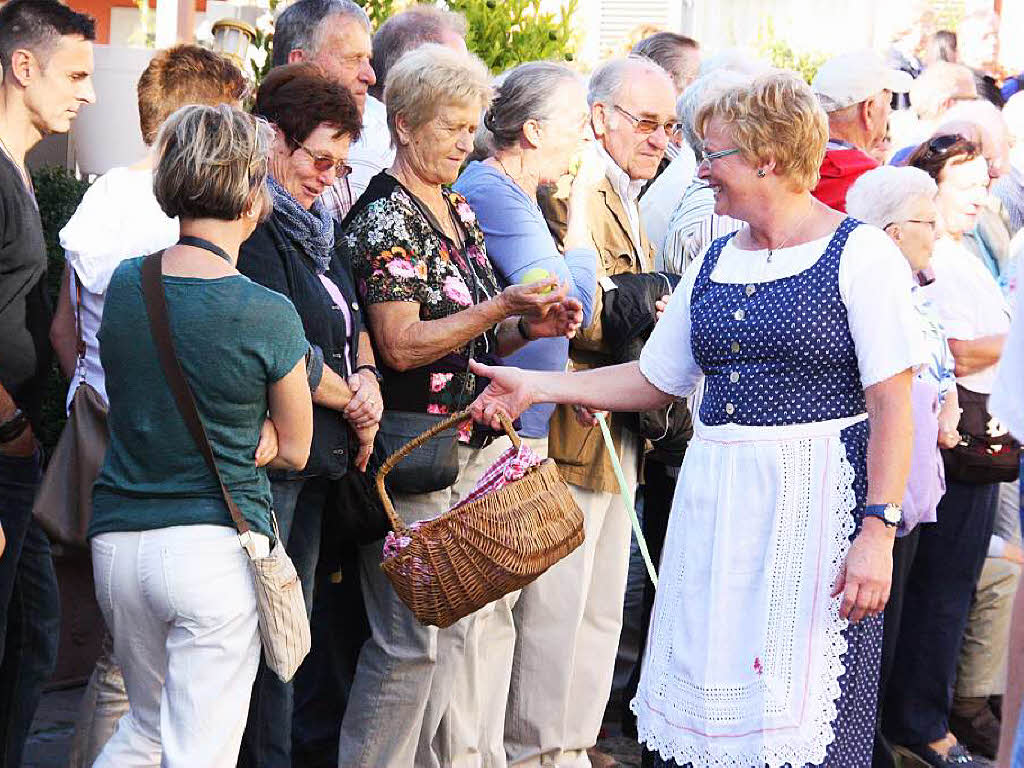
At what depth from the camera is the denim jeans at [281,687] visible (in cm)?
450

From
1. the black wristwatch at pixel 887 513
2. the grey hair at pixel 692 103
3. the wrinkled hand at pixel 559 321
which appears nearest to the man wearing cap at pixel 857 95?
the grey hair at pixel 692 103

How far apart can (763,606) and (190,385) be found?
142 cm

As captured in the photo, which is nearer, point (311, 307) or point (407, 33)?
point (311, 307)

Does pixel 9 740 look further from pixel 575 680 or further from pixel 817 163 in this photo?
pixel 817 163

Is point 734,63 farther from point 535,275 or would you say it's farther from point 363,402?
point 363,402

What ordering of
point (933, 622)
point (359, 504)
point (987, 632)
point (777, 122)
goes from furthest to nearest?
point (987, 632) → point (933, 622) → point (359, 504) → point (777, 122)

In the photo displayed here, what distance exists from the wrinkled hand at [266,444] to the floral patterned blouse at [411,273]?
867 mm

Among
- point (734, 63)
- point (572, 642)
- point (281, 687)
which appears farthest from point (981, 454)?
point (281, 687)

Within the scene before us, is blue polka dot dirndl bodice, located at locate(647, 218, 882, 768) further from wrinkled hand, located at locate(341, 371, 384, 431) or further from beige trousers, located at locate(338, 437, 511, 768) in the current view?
beige trousers, located at locate(338, 437, 511, 768)

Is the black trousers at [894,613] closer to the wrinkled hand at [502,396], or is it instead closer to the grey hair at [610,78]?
the wrinkled hand at [502,396]

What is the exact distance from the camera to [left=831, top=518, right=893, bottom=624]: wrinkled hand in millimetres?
3582

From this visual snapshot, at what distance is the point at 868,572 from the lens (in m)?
3.58

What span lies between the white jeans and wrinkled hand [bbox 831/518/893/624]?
139 centimetres

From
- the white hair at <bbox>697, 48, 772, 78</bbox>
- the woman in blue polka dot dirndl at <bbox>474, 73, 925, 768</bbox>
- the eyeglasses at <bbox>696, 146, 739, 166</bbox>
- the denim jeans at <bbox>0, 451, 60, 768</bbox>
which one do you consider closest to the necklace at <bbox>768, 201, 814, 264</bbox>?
Result: the woman in blue polka dot dirndl at <bbox>474, 73, 925, 768</bbox>
